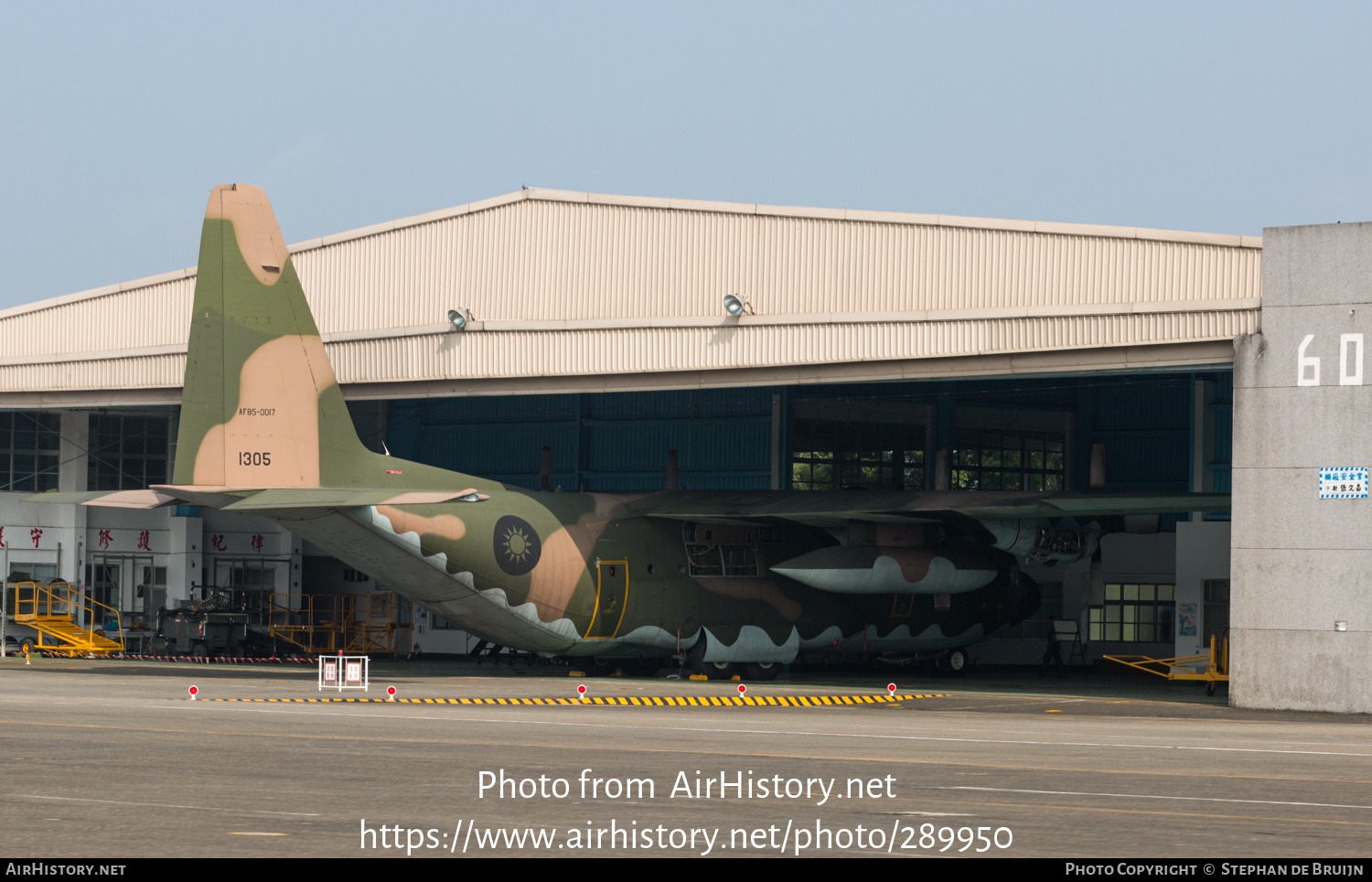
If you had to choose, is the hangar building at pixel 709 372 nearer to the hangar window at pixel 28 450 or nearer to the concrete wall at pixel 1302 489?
the hangar window at pixel 28 450

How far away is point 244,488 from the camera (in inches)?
1056

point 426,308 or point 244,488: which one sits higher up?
point 426,308

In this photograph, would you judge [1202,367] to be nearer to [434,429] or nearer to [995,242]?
[995,242]

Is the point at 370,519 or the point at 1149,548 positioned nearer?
the point at 370,519

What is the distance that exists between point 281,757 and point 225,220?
13.9m

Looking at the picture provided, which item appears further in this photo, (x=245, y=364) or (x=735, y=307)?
(x=735, y=307)

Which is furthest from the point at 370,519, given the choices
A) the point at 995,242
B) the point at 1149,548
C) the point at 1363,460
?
the point at 1149,548

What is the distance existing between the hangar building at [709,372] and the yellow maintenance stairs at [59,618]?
1.00 metres

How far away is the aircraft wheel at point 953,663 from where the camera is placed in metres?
39.6

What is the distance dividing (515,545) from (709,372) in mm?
5394

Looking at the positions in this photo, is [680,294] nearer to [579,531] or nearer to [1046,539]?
[579,531]

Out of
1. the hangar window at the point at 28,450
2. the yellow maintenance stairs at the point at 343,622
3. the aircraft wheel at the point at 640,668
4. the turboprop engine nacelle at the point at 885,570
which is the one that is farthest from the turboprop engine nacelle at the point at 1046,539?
the hangar window at the point at 28,450

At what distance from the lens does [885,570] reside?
3412 cm

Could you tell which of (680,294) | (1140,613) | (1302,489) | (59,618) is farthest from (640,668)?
(59,618)
